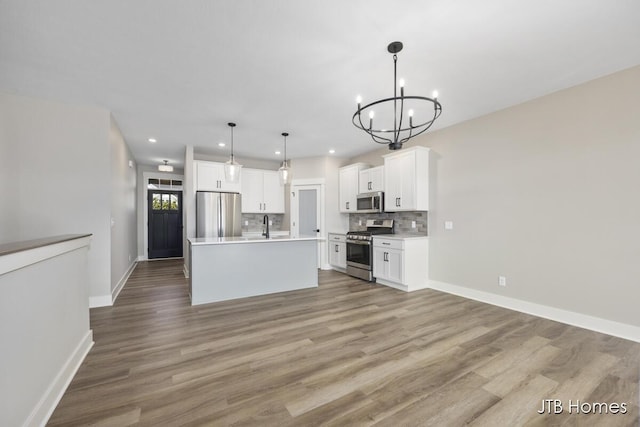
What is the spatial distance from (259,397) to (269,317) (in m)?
1.47

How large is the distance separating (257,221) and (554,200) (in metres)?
5.85

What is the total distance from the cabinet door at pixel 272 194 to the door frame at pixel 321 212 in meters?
0.43

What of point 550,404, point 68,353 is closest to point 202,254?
point 68,353

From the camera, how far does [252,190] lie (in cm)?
649

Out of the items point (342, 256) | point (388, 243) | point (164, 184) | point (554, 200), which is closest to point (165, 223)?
point (164, 184)

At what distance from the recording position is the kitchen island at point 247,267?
3795 mm

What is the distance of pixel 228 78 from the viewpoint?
286 cm

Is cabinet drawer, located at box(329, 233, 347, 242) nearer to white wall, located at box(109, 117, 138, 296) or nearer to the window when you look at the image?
white wall, located at box(109, 117, 138, 296)

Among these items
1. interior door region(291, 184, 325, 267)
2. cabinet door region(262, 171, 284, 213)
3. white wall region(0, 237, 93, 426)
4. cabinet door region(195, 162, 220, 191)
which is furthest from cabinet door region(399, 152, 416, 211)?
white wall region(0, 237, 93, 426)

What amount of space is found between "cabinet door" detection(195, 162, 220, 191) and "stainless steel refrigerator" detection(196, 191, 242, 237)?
0.53 ft

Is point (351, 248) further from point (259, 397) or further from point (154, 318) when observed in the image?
point (259, 397)

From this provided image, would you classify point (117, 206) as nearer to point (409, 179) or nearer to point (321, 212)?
point (321, 212)

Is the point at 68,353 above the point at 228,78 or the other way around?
the other way around

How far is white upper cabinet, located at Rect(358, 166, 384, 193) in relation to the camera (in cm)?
539
